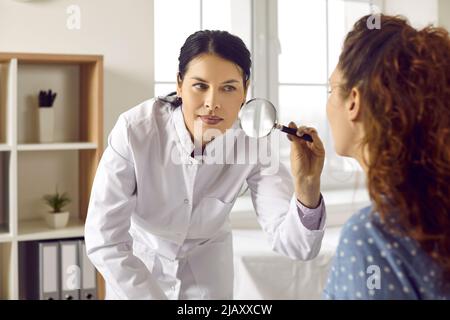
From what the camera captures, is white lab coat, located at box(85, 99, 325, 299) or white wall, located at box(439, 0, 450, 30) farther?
white wall, located at box(439, 0, 450, 30)

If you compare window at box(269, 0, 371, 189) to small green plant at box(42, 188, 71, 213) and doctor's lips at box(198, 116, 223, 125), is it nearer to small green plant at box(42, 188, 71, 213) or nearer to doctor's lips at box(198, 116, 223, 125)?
doctor's lips at box(198, 116, 223, 125)

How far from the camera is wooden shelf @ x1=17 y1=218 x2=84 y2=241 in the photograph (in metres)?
1.08

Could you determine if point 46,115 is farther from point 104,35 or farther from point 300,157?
point 300,157

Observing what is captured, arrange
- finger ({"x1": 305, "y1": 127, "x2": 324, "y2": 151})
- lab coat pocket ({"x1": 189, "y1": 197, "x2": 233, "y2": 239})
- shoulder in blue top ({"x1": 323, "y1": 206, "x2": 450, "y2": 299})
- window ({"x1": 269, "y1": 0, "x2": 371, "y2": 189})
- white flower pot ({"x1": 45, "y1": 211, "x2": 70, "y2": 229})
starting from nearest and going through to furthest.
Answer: shoulder in blue top ({"x1": 323, "y1": 206, "x2": 450, "y2": 299}) → finger ({"x1": 305, "y1": 127, "x2": 324, "y2": 151}) → lab coat pocket ({"x1": 189, "y1": 197, "x2": 233, "y2": 239}) → white flower pot ({"x1": 45, "y1": 211, "x2": 70, "y2": 229}) → window ({"x1": 269, "y1": 0, "x2": 371, "y2": 189})

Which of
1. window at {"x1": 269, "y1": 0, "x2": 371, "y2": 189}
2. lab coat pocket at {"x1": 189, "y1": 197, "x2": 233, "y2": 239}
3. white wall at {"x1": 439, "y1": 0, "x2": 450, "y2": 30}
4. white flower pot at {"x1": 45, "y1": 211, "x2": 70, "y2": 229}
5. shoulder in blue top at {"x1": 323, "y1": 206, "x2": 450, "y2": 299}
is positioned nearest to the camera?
shoulder in blue top at {"x1": 323, "y1": 206, "x2": 450, "y2": 299}

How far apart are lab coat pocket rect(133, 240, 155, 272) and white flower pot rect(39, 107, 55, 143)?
0.26 metres

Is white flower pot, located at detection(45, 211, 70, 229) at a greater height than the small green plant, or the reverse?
the small green plant

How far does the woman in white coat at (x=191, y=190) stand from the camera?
2.95 feet

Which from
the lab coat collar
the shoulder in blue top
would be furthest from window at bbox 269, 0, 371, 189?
the shoulder in blue top

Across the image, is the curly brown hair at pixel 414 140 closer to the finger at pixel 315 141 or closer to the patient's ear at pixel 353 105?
the patient's ear at pixel 353 105

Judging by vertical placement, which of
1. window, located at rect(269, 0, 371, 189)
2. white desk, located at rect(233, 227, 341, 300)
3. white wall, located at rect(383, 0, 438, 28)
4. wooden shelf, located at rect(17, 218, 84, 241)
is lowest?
white desk, located at rect(233, 227, 341, 300)

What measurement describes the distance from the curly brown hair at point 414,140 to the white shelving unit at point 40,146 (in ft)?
2.11

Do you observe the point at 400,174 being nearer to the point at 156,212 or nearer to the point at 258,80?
the point at 156,212

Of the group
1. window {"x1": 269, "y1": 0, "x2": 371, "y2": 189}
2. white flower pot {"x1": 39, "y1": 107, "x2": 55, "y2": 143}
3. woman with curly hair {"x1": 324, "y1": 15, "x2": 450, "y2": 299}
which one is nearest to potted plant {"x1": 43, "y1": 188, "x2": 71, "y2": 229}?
white flower pot {"x1": 39, "y1": 107, "x2": 55, "y2": 143}
